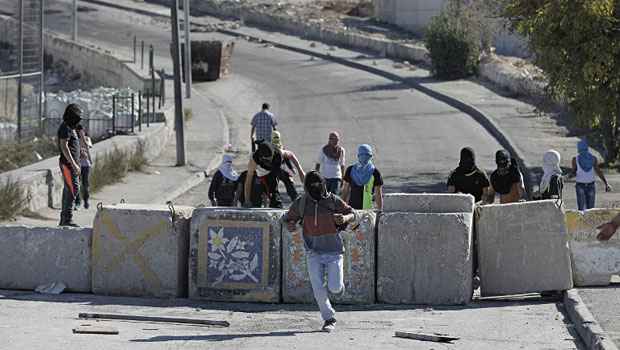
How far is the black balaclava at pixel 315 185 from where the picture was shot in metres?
11.8

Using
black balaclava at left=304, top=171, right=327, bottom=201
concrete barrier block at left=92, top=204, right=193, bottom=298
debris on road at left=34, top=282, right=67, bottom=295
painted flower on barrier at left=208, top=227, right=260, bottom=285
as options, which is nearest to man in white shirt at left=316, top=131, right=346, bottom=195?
concrete barrier block at left=92, top=204, right=193, bottom=298

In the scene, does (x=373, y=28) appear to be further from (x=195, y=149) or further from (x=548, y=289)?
(x=548, y=289)

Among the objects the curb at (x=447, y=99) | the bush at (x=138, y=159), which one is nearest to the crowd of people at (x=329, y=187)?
the bush at (x=138, y=159)

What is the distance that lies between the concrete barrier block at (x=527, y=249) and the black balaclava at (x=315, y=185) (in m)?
2.58

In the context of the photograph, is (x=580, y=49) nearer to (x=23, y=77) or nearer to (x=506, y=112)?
(x=23, y=77)

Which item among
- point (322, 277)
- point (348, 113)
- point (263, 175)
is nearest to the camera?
point (322, 277)

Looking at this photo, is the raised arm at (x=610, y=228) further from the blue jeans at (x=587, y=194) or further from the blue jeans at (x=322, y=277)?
the blue jeans at (x=587, y=194)

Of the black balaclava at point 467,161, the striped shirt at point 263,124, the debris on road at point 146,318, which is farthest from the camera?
the striped shirt at point 263,124

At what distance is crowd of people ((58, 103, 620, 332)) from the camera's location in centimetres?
1188

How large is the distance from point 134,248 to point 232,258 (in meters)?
1.05

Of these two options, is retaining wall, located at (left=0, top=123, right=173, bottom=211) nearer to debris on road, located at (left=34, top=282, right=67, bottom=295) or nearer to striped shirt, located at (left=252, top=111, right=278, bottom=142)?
striped shirt, located at (left=252, top=111, right=278, bottom=142)

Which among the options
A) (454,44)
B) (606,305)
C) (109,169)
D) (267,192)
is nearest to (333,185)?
(267,192)

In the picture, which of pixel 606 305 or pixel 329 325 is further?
pixel 606 305

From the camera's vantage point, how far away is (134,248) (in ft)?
45.4
